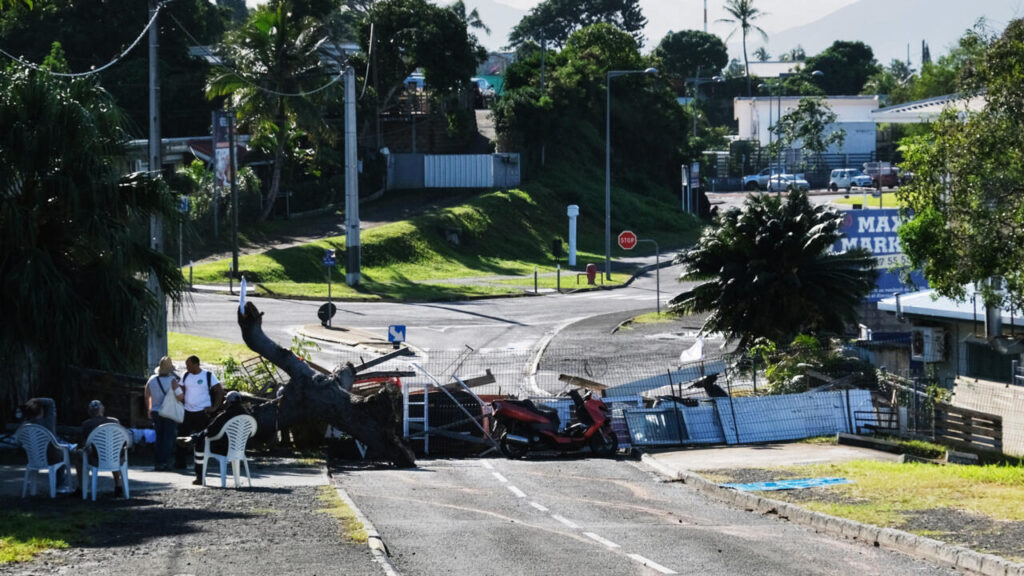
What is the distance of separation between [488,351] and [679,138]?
5627 cm

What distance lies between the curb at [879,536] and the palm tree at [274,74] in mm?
41669

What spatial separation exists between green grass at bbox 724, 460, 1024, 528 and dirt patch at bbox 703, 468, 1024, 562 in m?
0.09

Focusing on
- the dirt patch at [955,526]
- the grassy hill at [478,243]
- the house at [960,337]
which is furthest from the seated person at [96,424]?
the grassy hill at [478,243]

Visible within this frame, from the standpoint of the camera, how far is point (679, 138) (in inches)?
3516

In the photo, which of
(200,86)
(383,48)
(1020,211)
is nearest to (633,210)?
(383,48)

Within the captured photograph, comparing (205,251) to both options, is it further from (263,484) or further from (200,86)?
(263,484)

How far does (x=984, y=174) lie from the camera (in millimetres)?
19422

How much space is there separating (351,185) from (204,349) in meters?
16.4

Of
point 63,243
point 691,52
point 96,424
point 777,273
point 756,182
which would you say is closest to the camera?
point 96,424

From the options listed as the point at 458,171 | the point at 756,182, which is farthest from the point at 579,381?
the point at 756,182

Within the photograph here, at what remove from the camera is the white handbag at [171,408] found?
55.3 ft

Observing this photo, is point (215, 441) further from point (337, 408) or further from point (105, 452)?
point (337, 408)

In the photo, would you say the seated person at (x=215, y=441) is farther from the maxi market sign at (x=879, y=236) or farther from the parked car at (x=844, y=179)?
the parked car at (x=844, y=179)

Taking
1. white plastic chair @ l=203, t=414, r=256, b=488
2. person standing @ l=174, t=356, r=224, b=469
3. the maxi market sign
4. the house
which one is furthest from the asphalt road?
the maxi market sign
